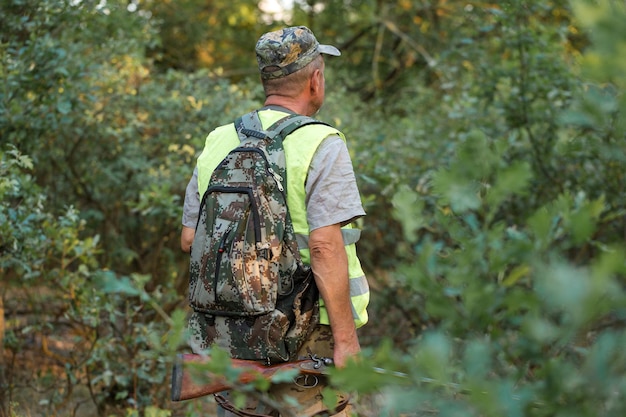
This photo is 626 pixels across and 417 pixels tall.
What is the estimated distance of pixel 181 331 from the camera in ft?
5.10

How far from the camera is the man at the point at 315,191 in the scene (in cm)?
263

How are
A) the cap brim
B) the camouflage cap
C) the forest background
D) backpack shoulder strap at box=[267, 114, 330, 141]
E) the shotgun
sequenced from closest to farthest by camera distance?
the shotgun
backpack shoulder strap at box=[267, 114, 330, 141]
the camouflage cap
the cap brim
the forest background

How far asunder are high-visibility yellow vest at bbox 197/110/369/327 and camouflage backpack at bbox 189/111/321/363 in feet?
0.09

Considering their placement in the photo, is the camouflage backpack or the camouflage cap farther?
the camouflage cap

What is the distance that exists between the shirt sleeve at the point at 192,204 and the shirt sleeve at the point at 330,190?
490 millimetres

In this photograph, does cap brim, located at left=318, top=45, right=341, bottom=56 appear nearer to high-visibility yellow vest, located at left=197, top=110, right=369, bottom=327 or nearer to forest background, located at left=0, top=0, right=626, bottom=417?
high-visibility yellow vest, located at left=197, top=110, right=369, bottom=327

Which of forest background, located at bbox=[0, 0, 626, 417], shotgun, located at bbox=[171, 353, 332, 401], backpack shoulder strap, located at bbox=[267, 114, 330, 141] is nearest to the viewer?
shotgun, located at bbox=[171, 353, 332, 401]

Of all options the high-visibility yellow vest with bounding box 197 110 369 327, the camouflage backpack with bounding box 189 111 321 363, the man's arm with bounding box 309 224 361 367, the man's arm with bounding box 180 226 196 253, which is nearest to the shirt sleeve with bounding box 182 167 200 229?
the man's arm with bounding box 180 226 196 253

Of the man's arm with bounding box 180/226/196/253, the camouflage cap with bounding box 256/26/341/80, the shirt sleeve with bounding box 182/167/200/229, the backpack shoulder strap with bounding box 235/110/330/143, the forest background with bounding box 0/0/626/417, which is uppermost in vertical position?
the camouflage cap with bounding box 256/26/341/80

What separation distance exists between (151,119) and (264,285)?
13.0ft

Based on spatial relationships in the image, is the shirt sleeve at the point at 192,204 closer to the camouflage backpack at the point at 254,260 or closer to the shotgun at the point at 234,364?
the camouflage backpack at the point at 254,260

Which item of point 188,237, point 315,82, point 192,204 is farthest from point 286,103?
point 188,237

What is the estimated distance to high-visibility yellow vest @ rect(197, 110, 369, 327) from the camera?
8.73 ft

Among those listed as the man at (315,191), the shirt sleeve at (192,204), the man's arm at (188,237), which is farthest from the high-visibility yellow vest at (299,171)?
the man's arm at (188,237)
